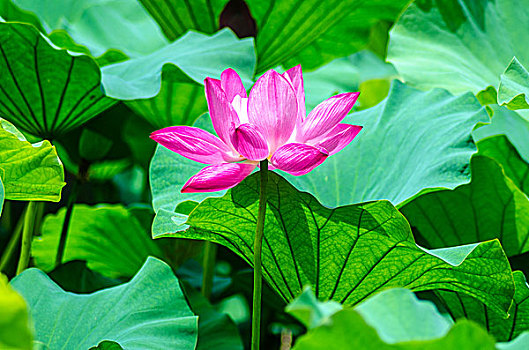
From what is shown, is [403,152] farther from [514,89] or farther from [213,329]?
[213,329]

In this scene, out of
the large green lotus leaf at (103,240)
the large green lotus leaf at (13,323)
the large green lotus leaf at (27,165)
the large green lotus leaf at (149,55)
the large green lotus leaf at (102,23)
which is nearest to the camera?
the large green lotus leaf at (13,323)

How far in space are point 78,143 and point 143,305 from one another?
578 mm

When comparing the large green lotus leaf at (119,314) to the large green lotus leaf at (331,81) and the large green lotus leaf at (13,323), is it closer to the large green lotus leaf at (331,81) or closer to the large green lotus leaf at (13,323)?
the large green lotus leaf at (13,323)

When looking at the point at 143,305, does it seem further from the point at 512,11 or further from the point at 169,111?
the point at 512,11

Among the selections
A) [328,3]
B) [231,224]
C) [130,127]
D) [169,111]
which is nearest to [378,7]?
[328,3]

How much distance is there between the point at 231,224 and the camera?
530 mm

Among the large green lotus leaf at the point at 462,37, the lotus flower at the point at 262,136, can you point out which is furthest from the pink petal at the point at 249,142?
the large green lotus leaf at the point at 462,37

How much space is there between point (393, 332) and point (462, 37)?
0.76m

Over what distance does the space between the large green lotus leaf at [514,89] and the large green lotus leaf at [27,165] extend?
0.45m

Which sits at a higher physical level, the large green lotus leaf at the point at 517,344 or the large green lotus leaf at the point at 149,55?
the large green lotus leaf at the point at 517,344

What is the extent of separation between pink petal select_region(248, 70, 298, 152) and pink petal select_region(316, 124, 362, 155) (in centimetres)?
3

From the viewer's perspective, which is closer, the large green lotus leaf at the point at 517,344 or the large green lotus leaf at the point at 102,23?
the large green lotus leaf at the point at 517,344

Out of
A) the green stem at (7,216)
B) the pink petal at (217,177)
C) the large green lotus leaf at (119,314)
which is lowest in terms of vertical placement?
the green stem at (7,216)

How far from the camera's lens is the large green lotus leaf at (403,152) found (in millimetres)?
684
